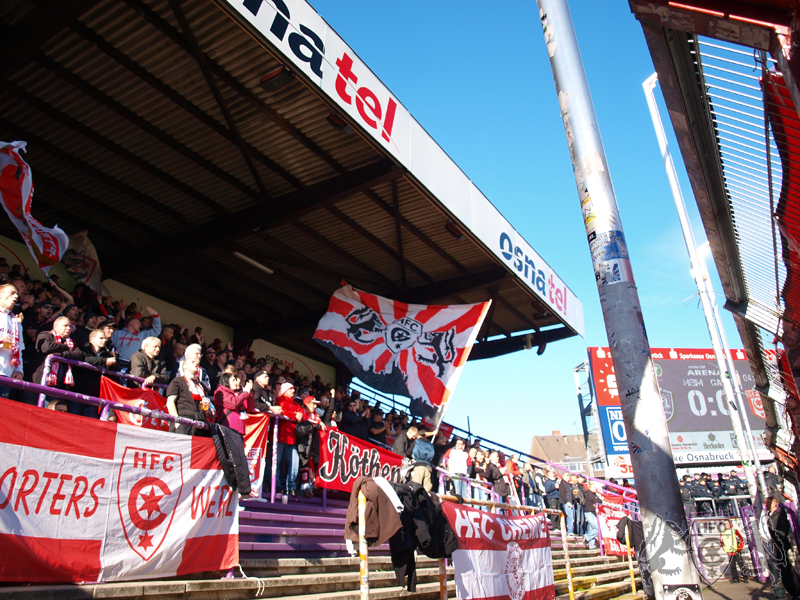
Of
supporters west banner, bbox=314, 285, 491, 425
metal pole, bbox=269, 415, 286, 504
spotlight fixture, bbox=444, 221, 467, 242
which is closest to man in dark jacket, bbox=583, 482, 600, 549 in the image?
supporters west banner, bbox=314, 285, 491, 425

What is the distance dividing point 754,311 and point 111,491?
741 centimetres

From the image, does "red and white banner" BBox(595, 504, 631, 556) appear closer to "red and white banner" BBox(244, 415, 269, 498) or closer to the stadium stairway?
the stadium stairway

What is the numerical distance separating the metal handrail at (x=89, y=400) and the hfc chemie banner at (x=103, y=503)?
0.27 metres

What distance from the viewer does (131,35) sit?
309 inches

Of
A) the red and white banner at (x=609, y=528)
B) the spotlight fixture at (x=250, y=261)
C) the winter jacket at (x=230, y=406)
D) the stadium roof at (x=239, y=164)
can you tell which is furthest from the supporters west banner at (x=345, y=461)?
the red and white banner at (x=609, y=528)

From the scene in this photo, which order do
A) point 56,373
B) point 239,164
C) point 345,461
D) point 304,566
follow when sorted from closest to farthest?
point 304,566
point 56,373
point 345,461
point 239,164

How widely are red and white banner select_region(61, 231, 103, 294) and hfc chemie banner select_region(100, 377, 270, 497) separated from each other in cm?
518

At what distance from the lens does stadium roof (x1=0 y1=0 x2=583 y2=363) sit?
7891 millimetres

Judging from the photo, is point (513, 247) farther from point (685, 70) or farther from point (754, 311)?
point (685, 70)

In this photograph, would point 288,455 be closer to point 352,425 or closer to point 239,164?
point 352,425

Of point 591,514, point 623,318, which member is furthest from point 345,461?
point 591,514

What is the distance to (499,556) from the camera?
20.8 feet

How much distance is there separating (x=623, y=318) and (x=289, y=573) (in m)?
4.80

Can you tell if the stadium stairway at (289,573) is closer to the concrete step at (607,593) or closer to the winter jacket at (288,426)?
the concrete step at (607,593)
